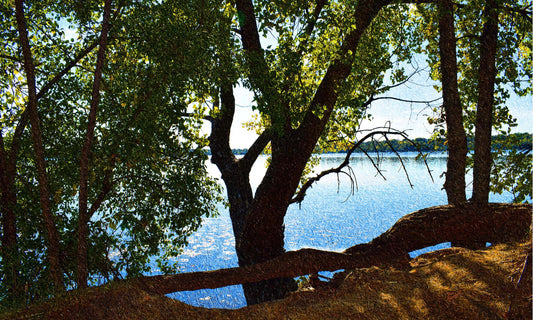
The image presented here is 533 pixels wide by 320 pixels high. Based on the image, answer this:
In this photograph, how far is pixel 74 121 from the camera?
874 cm

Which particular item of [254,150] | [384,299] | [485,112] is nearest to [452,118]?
[485,112]

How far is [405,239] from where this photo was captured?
28.8 feet

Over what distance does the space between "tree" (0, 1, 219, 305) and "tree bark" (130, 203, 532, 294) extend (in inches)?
64.6

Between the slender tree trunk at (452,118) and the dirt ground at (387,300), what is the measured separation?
3.01 meters

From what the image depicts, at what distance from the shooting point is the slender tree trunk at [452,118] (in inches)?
371

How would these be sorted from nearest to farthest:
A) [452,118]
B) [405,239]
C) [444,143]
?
[405,239], [452,118], [444,143]

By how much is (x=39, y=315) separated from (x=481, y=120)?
9.82 m

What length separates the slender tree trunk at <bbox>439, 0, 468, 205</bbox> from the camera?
9.41 meters

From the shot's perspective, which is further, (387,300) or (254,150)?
(254,150)

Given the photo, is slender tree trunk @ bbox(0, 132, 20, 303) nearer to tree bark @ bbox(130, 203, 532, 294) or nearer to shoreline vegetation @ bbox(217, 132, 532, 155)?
tree bark @ bbox(130, 203, 532, 294)

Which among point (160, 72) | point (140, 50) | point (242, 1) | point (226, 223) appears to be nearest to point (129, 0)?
point (140, 50)

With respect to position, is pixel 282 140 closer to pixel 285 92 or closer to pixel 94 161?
pixel 285 92

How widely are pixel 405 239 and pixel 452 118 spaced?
3.26 m

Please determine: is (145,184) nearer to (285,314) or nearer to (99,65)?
(99,65)
